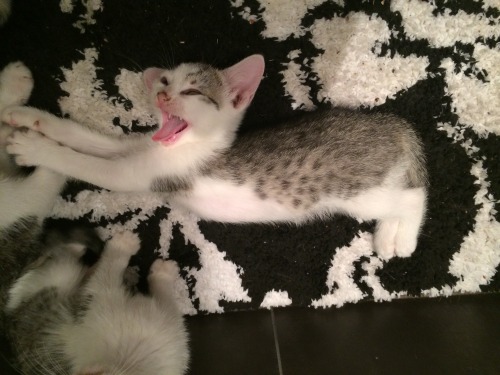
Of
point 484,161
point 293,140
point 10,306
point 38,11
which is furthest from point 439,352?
point 38,11

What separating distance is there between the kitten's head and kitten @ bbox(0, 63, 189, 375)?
0.54 meters

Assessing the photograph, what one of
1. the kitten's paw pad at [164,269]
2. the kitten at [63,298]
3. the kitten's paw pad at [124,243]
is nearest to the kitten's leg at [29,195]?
the kitten at [63,298]

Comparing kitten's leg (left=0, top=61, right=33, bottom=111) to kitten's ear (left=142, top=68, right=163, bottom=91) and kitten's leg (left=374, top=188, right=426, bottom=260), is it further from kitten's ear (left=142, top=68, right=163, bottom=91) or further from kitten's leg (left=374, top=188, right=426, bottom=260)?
kitten's leg (left=374, top=188, right=426, bottom=260)

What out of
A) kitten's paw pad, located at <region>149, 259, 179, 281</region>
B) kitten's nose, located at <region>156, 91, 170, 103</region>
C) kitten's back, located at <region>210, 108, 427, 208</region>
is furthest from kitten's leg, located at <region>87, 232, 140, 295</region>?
kitten's nose, located at <region>156, 91, 170, 103</region>

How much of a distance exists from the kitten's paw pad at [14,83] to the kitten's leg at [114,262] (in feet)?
2.30

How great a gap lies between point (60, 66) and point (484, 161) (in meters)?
1.87

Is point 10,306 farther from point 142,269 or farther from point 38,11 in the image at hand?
point 38,11

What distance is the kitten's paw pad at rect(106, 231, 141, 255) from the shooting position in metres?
1.68

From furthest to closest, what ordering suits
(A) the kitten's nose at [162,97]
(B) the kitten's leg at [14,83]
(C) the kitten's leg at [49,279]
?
(B) the kitten's leg at [14,83], (C) the kitten's leg at [49,279], (A) the kitten's nose at [162,97]

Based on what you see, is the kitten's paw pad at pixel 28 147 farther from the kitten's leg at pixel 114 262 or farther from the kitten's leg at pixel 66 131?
the kitten's leg at pixel 114 262

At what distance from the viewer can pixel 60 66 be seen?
170 cm

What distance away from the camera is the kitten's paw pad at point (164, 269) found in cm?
171

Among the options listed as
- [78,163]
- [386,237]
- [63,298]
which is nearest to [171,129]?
[78,163]

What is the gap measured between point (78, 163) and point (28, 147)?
209 mm
